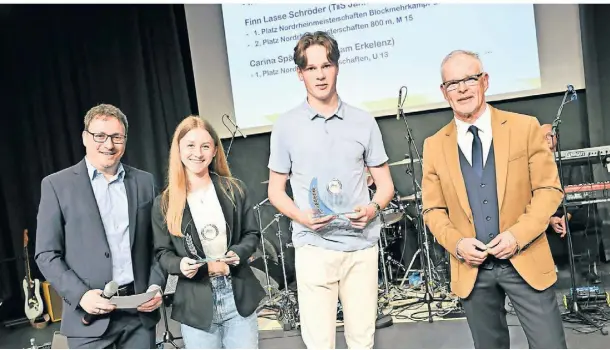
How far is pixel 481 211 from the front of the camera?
2.09m

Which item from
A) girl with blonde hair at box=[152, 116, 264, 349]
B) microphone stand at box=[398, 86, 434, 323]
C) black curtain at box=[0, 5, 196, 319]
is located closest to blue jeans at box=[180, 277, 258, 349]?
girl with blonde hair at box=[152, 116, 264, 349]

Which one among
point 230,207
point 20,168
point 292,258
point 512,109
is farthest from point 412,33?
point 20,168

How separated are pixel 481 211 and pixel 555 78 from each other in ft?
8.52

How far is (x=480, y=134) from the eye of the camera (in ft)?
6.97

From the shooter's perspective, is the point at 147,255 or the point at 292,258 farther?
the point at 292,258

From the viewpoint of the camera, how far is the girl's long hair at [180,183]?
217cm

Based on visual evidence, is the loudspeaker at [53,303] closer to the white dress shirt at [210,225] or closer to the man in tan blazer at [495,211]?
the white dress shirt at [210,225]

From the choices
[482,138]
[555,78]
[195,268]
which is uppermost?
[555,78]

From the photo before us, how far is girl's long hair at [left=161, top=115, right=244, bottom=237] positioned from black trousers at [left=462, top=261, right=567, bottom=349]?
1020 millimetres

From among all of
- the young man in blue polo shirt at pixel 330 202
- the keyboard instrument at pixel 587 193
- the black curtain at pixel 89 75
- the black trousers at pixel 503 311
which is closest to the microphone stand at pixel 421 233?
the keyboard instrument at pixel 587 193

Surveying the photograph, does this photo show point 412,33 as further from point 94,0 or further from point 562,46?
point 94,0

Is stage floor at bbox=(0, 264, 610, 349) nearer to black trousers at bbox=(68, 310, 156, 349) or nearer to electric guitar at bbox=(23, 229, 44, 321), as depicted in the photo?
electric guitar at bbox=(23, 229, 44, 321)

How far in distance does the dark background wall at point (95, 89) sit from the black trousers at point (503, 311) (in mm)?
2679

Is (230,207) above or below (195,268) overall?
above
